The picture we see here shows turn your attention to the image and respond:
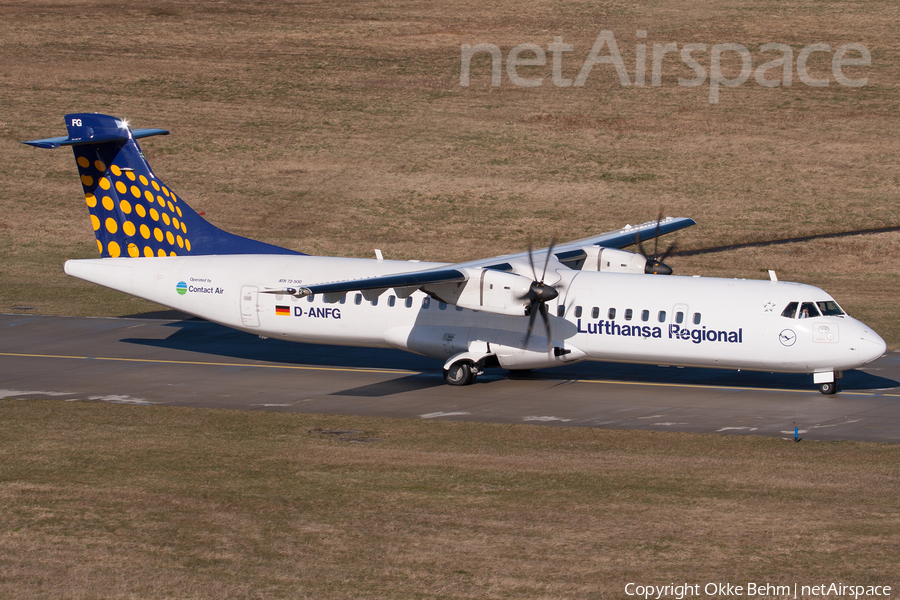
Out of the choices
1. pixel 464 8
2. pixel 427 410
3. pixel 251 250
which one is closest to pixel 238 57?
pixel 464 8

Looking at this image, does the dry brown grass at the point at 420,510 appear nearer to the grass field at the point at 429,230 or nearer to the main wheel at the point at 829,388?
the grass field at the point at 429,230

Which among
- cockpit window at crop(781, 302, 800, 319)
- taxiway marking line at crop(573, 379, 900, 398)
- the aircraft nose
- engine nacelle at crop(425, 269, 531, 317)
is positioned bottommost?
taxiway marking line at crop(573, 379, 900, 398)

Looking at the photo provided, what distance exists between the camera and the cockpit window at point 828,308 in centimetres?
2705

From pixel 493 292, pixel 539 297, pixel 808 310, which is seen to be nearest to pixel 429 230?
pixel 493 292

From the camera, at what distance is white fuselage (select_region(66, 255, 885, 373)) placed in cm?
2711

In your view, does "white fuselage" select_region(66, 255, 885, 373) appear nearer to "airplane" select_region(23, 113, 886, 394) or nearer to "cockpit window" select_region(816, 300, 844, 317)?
"airplane" select_region(23, 113, 886, 394)

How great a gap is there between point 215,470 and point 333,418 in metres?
4.97

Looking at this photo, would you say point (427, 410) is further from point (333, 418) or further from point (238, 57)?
point (238, 57)

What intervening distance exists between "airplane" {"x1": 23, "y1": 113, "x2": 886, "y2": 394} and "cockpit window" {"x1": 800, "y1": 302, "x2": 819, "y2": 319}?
0.03 m

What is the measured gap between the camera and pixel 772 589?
14859 millimetres

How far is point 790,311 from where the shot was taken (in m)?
27.1

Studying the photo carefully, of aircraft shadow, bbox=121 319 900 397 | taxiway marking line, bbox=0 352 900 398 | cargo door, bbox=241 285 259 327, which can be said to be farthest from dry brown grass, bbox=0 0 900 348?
cargo door, bbox=241 285 259 327

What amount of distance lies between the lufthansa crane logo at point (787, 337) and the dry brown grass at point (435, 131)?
1856 cm

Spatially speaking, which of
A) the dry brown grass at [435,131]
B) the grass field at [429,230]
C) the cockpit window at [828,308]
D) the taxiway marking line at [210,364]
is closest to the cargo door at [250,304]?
the taxiway marking line at [210,364]
